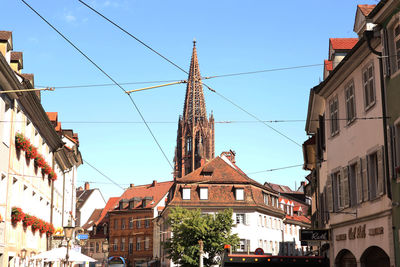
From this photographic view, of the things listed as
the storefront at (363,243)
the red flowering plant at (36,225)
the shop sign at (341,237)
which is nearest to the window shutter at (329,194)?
the storefront at (363,243)

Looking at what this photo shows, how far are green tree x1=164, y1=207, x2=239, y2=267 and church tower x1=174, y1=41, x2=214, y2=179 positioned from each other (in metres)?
89.8

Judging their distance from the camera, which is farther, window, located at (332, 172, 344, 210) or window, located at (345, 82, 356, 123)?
window, located at (332, 172, 344, 210)

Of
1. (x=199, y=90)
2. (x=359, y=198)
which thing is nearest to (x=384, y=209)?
(x=359, y=198)

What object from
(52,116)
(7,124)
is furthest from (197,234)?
(7,124)

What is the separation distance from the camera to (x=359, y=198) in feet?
64.7

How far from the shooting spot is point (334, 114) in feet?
75.4

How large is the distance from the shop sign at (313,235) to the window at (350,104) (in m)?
4.28

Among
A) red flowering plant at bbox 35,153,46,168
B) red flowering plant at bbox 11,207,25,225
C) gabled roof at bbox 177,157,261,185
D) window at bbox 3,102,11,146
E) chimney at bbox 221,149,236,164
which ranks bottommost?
red flowering plant at bbox 11,207,25,225

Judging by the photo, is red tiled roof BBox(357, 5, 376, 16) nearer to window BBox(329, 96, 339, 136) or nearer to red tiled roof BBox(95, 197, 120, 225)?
window BBox(329, 96, 339, 136)

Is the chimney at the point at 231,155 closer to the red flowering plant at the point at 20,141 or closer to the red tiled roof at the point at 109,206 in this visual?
the red tiled roof at the point at 109,206

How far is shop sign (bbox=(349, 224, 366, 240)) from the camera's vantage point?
62.6 ft

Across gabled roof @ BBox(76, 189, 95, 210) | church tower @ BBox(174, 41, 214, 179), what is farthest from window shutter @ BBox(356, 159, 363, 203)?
church tower @ BBox(174, 41, 214, 179)

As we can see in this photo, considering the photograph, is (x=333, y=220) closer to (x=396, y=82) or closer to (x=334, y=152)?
(x=334, y=152)

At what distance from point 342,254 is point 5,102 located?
12.8 meters
